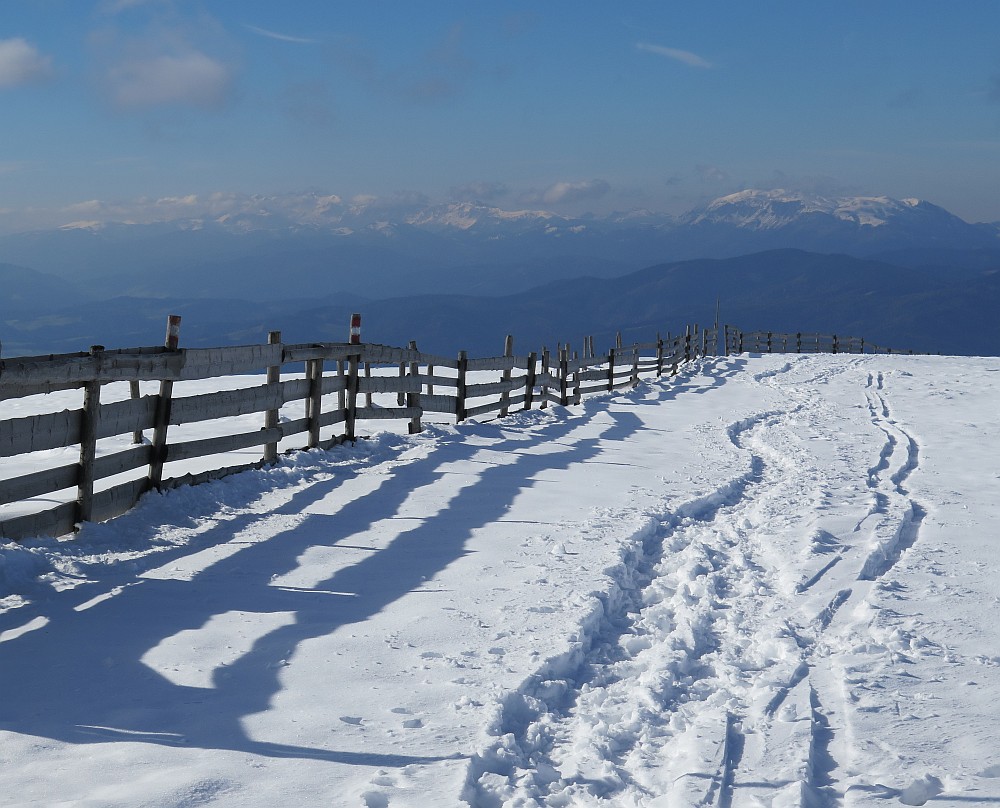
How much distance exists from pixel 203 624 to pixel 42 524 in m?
1.96

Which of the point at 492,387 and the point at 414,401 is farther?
the point at 492,387

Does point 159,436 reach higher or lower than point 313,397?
lower

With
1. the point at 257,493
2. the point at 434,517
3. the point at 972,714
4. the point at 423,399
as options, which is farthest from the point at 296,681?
the point at 423,399

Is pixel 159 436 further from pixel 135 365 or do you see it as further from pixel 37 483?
pixel 37 483

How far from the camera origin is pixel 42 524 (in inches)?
245

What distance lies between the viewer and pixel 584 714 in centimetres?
406

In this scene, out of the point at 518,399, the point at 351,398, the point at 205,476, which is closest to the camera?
the point at 205,476

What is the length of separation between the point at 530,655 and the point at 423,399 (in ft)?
31.9

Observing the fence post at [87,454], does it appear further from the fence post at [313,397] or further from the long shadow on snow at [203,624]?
the fence post at [313,397]

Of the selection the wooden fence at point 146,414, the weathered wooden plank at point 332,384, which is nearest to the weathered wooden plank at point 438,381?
the wooden fence at point 146,414

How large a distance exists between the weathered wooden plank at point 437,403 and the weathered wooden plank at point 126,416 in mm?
6545

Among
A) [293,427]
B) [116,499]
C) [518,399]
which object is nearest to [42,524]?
[116,499]

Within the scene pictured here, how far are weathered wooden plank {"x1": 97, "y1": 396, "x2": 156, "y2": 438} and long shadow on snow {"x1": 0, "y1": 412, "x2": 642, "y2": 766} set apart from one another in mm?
1125

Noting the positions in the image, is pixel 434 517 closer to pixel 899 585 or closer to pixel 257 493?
pixel 257 493
